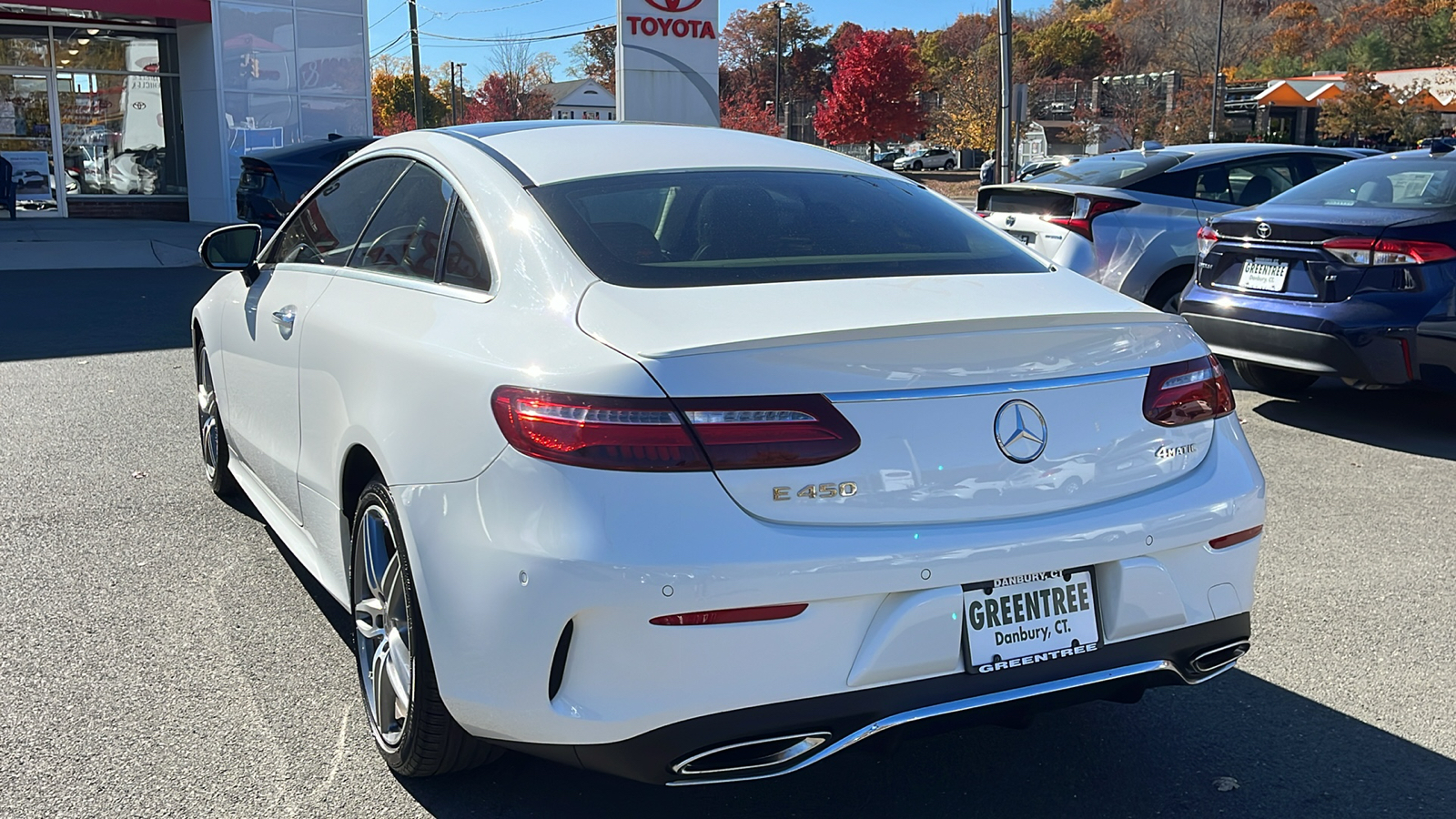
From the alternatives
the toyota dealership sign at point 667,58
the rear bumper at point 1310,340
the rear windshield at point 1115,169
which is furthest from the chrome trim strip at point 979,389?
the toyota dealership sign at point 667,58

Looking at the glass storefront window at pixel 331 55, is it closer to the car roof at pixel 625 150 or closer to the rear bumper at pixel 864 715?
the car roof at pixel 625 150

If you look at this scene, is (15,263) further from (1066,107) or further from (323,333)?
(1066,107)

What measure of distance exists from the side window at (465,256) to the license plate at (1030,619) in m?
1.32

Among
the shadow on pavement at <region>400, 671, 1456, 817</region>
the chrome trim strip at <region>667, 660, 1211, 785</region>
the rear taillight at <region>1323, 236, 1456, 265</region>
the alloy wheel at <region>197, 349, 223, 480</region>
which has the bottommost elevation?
the shadow on pavement at <region>400, 671, 1456, 817</region>

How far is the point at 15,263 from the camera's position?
15.7m

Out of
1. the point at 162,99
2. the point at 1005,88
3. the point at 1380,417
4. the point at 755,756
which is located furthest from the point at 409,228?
the point at 162,99

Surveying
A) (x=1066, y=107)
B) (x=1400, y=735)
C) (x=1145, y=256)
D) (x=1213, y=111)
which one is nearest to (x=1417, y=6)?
(x=1066, y=107)

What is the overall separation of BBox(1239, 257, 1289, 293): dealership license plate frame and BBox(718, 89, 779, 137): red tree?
53.3 m

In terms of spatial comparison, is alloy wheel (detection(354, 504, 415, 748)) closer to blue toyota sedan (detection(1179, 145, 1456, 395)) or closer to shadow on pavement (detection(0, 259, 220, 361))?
blue toyota sedan (detection(1179, 145, 1456, 395))

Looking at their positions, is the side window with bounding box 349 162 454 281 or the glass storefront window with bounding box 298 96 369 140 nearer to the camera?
the side window with bounding box 349 162 454 281

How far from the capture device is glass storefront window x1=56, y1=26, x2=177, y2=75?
24000 mm

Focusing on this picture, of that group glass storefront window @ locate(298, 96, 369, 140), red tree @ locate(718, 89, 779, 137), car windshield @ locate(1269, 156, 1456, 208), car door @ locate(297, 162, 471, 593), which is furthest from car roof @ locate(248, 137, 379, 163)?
red tree @ locate(718, 89, 779, 137)

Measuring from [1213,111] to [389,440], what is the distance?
5376 cm

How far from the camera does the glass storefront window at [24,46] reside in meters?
23.8
